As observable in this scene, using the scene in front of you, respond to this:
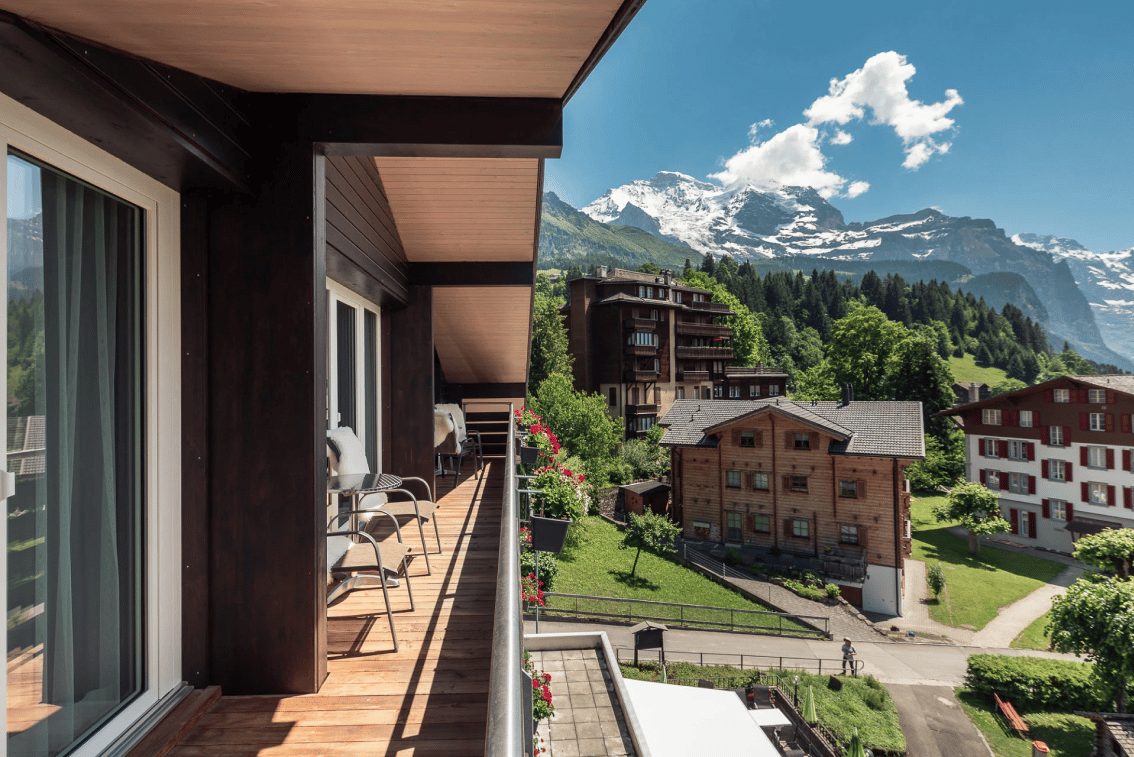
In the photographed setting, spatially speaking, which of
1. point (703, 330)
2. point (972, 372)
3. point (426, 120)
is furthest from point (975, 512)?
point (972, 372)

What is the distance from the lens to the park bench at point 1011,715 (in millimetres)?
13492

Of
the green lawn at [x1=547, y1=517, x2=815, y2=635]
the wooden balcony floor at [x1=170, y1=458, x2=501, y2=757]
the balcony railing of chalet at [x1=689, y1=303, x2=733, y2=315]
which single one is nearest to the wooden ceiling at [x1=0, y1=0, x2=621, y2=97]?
the wooden balcony floor at [x1=170, y1=458, x2=501, y2=757]

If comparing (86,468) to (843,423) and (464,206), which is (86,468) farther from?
(843,423)

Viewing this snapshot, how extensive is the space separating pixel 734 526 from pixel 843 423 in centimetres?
634

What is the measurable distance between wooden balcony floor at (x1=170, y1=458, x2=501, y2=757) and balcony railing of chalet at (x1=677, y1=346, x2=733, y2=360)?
3733 cm

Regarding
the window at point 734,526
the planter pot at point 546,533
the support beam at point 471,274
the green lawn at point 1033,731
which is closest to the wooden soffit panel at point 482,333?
the support beam at point 471,274

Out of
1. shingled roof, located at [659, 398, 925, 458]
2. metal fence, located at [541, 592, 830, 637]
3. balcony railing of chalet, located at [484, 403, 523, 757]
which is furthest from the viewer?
shingled roof, located at [659, 398, 925, 458]

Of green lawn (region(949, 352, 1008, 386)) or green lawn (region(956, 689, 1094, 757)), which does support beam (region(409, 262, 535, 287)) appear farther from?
green lawn (region(949, 352, 1008, 386))

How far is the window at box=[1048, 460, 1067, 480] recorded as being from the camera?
2780cm

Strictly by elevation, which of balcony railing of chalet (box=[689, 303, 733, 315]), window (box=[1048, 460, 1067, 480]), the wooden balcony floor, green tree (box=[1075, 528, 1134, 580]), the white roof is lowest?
the white roof

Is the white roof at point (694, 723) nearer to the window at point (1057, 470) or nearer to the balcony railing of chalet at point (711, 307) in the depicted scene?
the window at point (1057, 470)

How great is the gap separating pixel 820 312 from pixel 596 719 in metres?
77.1

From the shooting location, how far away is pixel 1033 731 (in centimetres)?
1365

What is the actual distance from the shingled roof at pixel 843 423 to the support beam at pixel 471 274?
18.4 meters
